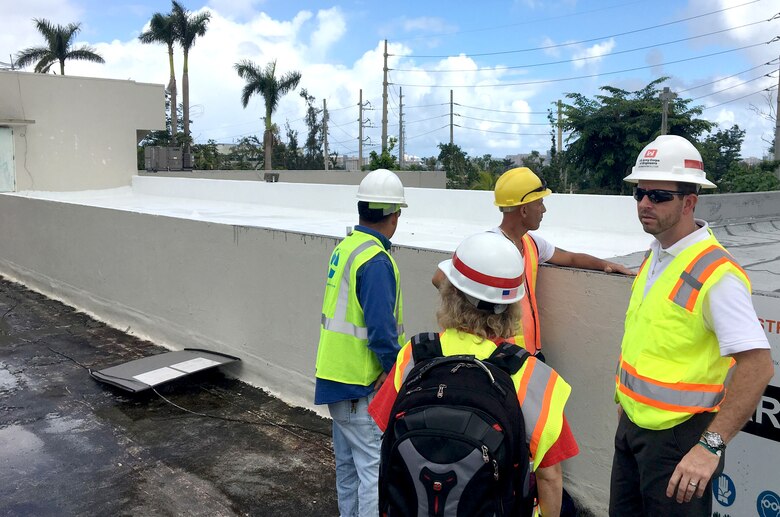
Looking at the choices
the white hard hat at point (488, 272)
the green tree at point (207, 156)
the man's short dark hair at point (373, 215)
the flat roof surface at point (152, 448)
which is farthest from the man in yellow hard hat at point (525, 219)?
the green tree at point (207, 156)

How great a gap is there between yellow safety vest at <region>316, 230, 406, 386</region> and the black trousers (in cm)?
118

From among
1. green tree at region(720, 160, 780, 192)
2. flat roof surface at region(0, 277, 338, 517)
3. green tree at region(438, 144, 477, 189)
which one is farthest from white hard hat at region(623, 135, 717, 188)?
green tree at region(438, 144, 477, 189)

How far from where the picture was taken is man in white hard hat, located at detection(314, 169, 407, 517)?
3.08 m

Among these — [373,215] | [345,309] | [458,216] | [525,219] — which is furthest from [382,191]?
[458,216]

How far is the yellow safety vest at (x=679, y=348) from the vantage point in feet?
7.40

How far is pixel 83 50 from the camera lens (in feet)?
117

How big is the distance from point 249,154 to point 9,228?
38079 millimetres

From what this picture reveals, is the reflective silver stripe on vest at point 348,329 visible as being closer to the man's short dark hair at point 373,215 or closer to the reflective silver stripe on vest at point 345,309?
the reflective silver stripe on vest at point 345,309

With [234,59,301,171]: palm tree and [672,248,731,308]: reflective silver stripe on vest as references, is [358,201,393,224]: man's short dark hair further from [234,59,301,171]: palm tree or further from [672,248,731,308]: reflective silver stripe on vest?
[234,59,301,171]: palm tree

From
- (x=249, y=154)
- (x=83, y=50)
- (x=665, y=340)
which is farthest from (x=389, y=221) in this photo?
(x=249, y=154)

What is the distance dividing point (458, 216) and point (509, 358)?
7.17 meters

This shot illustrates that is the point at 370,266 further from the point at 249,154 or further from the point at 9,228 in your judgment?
the point at 249,154

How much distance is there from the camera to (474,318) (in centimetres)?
207

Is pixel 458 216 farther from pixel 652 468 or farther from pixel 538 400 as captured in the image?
pixel 538 400
